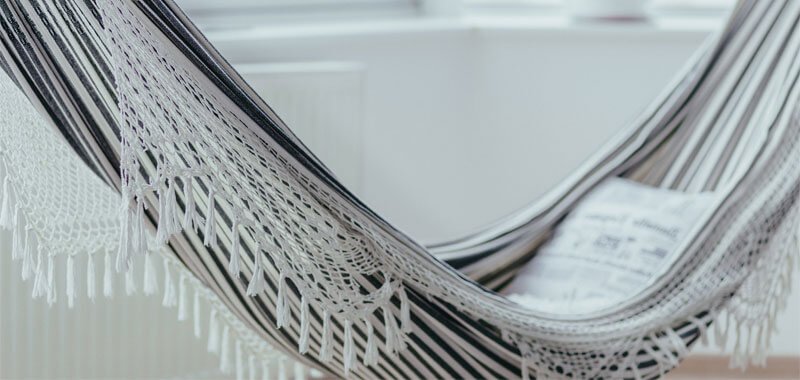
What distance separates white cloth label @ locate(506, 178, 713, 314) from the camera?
1.73m

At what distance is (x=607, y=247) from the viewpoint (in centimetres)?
180

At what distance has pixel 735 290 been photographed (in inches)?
61.0

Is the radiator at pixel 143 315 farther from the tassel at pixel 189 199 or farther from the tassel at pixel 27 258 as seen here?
the tassel at pixel 189 199

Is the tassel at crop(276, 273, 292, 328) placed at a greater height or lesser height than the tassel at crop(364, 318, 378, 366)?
greater

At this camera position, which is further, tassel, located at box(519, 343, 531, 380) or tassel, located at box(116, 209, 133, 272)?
tassel, located at box(519, 343, 531, 380)

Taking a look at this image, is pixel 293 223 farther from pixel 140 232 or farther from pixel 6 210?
pixel 6 210

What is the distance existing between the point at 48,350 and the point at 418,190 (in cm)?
94

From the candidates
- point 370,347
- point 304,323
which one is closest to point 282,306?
point 304,323

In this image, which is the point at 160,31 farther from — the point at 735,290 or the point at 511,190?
the point at 511,190

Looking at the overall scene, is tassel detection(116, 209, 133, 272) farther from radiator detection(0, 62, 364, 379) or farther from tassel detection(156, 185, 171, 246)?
radiator detection(0, 62, 364, 379)

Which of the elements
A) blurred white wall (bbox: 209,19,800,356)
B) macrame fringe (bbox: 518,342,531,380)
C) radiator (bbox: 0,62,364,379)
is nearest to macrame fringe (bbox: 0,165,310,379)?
macrame fringe (bbox: 518,342,531,380)

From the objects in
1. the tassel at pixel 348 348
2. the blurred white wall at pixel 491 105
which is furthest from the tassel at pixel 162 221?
the blurred white wall at pixel 491 105

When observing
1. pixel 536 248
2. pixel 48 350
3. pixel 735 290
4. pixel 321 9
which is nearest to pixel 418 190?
pixel 321 9

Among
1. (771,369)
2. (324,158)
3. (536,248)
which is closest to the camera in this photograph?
(536,248)
